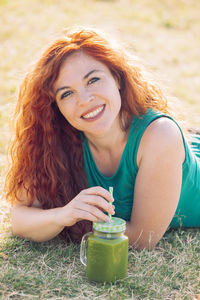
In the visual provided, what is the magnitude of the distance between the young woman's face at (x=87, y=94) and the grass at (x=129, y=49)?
0.32m

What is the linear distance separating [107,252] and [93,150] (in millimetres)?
956

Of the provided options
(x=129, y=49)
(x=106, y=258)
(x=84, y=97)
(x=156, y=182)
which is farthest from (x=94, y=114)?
(x=129, y=49)

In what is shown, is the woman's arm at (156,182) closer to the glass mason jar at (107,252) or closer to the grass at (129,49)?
the grass at (129,49)

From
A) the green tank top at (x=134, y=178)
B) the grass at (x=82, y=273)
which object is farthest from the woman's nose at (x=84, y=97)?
the grass at (x=82, y=273)

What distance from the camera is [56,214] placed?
107 inches

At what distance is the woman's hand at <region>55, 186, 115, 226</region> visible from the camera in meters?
2.42

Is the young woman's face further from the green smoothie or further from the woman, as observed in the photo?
the green smoothie

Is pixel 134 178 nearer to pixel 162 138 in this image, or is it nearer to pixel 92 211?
pixel 162 138

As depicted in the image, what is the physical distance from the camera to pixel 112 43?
2.96m

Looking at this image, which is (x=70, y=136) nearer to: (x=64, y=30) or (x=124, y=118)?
(x=124, y=118)

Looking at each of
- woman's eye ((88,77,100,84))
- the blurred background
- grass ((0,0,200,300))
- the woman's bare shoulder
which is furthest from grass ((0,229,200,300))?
the blurred background

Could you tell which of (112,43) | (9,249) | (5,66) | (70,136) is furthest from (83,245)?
(5,66)

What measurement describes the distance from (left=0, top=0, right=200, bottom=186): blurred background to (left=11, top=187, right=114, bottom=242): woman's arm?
2.89m

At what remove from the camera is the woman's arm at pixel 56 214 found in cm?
245
